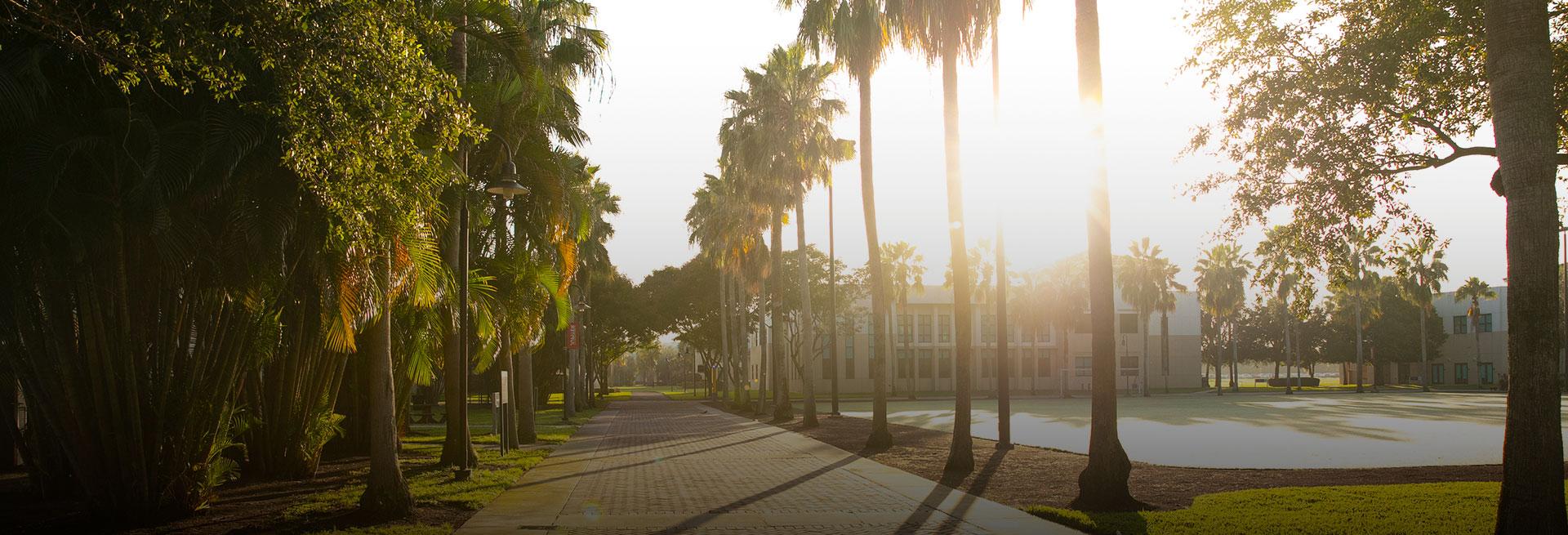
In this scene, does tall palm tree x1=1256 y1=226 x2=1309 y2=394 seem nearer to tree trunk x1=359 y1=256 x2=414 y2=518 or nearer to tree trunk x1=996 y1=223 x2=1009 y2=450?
tree trunk x1=996 y1=223 x2=1009 y2=450

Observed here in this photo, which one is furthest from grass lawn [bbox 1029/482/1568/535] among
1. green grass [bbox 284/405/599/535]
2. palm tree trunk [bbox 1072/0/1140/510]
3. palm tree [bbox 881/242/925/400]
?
palm tree [bbox 881/242/925/400]

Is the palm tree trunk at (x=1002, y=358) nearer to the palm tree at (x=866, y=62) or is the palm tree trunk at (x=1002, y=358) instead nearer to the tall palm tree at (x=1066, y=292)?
the palm tree at (x=866, y=62)

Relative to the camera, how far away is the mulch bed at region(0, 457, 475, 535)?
10.8 m

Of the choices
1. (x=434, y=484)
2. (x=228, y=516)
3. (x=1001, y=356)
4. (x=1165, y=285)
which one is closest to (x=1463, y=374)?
(x=1165, y=285)

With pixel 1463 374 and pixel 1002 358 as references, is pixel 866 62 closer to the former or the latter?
pixel 1002 358

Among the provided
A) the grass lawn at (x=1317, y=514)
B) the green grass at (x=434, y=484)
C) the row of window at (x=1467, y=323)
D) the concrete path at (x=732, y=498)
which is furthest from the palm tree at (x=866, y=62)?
the row of window at (x=1467, y=323)

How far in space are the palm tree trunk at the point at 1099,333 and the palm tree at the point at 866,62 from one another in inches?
378

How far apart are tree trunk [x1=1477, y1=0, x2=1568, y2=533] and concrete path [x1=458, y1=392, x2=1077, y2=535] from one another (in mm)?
4160

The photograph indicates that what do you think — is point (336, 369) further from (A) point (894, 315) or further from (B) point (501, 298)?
(A) point (894, 315)

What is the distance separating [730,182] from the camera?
39438 millimetres

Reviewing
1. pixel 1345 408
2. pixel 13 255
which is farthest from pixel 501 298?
pixel 1345 408

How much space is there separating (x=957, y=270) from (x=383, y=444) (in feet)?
34.1

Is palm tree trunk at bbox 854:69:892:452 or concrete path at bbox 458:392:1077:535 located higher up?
palm tree trunk at bbox 854:69:892:452

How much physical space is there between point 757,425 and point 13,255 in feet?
81.8
